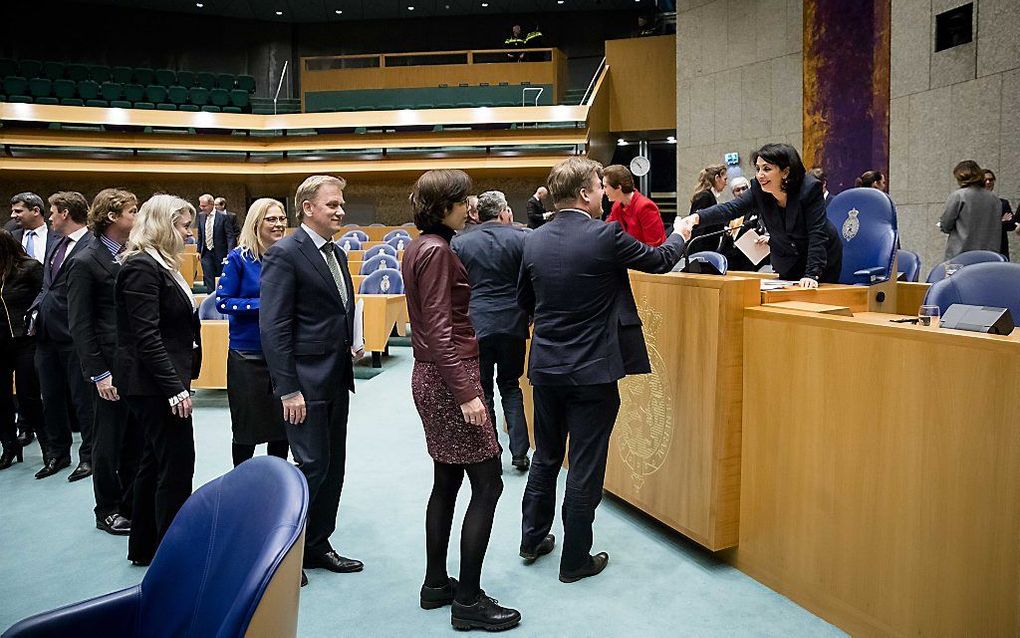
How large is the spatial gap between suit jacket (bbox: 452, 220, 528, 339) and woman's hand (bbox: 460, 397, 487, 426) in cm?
149

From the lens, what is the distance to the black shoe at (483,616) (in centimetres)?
243

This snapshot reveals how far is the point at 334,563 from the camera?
2.91m

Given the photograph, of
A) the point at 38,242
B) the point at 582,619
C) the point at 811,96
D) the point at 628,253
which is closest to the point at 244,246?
the point at 628,253

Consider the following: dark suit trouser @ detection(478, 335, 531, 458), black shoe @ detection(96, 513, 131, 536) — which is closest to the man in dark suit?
dark suit trouser @ detection(478, 335, 531, 458)

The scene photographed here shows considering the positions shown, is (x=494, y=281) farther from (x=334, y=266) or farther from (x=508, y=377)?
(x=334, y=266)

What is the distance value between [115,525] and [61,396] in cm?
119

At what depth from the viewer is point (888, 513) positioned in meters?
2.14

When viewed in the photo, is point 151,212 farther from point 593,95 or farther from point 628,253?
point 593,95

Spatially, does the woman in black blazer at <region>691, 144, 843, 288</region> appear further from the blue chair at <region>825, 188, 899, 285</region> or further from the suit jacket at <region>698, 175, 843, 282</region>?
the blue chair at <region>825, 188, 899, 285</region>

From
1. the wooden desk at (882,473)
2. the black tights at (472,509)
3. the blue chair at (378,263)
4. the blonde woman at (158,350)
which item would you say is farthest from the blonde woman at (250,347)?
the blue chair at (378,263)

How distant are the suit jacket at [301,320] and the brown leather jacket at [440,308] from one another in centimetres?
44

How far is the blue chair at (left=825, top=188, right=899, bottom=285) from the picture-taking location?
353cm

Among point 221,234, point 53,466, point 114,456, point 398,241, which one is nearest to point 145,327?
point 114,456

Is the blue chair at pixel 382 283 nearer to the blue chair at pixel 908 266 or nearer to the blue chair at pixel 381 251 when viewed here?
the blue chair at pixel 381 251
